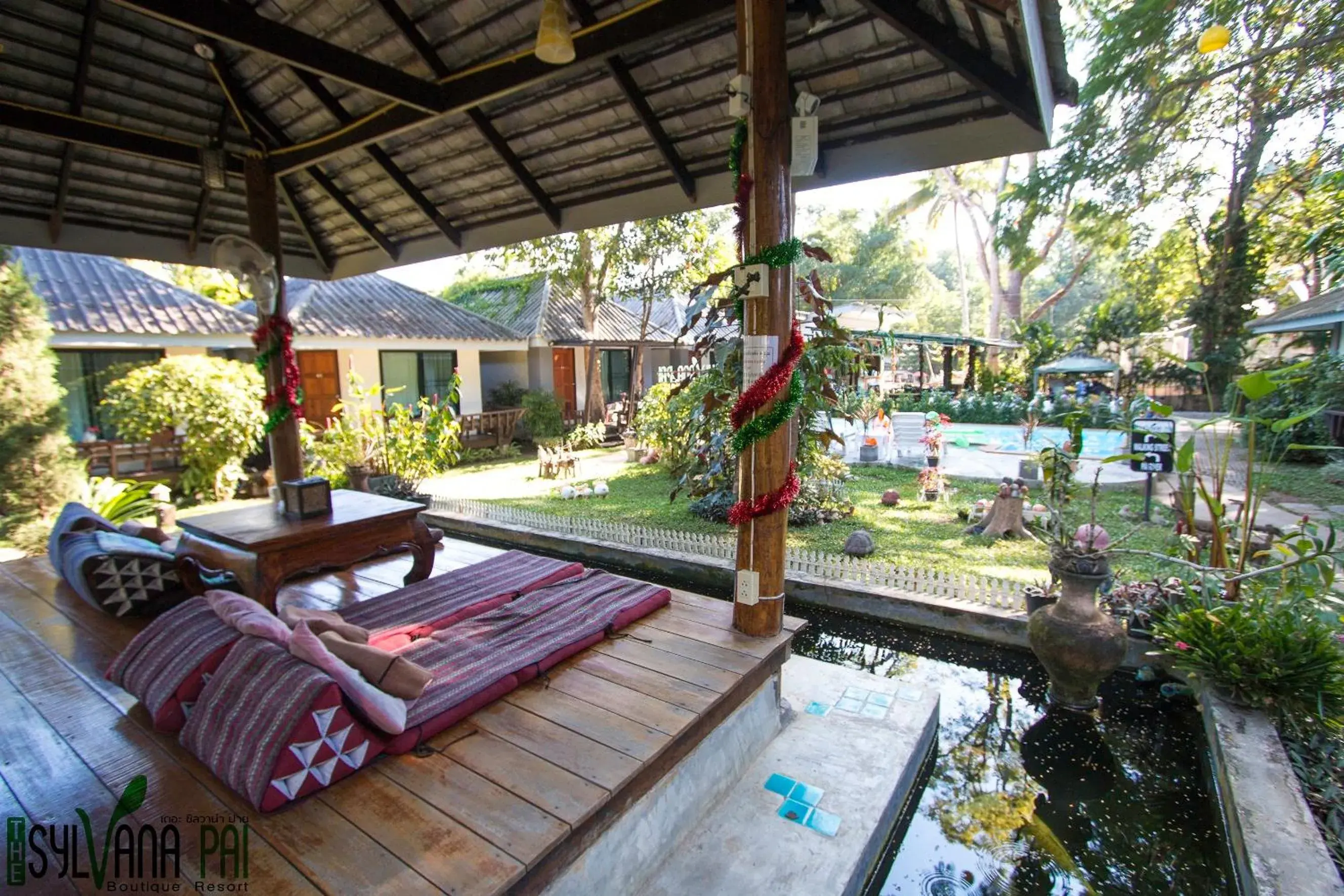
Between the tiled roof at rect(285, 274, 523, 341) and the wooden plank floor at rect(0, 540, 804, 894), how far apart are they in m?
9.48

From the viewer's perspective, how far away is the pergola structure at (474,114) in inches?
116

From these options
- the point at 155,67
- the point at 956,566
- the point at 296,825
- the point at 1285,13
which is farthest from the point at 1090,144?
the point at 296,825

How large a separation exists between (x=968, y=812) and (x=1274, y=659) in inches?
68.0

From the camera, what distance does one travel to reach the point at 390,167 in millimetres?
5164

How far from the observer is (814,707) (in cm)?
346

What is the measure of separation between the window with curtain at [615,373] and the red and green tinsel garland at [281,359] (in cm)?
1311

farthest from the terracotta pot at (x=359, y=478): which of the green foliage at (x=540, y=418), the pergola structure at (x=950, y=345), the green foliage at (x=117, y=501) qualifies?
the pergola structure at (x=950, y=345)

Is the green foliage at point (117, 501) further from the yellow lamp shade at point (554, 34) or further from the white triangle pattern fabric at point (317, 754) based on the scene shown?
the yellow lamp shade at point (554, 34)

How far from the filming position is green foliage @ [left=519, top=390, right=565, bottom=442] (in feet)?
47.5

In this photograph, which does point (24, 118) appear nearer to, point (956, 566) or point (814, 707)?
point (814, 707)

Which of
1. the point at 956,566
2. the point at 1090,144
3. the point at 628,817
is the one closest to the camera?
the point at 628,817

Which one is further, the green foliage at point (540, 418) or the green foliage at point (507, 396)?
the green foliage at point (507, 396)

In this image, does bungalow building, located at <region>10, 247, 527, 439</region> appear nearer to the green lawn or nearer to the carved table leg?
the green lawn

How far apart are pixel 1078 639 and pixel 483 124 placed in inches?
200
